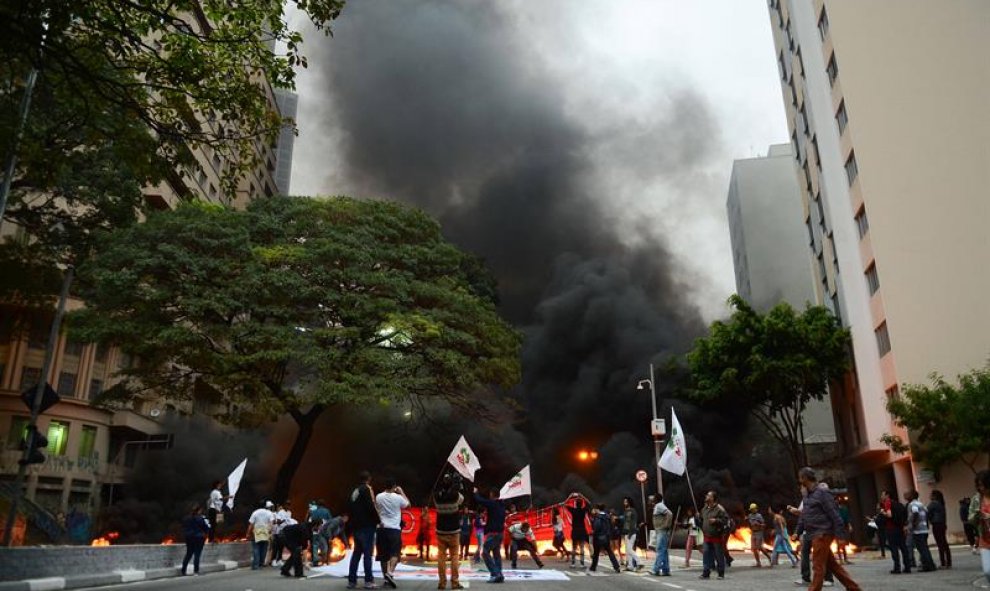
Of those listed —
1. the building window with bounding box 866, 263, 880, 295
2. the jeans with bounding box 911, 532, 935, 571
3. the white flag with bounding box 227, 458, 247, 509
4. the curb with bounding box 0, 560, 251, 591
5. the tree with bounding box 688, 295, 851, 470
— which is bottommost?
the curb with bounding box 0, 560, 251, 591

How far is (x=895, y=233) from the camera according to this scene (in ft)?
87.8

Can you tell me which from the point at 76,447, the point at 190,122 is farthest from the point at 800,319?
the point at 76,447

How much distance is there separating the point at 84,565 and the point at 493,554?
6547 mm

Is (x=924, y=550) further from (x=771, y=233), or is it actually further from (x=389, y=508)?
(x=771, y=233)

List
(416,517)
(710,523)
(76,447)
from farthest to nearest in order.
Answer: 1. (76,447)
2. (416,517)
3. (710,523)

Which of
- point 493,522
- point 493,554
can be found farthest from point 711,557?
point 493,554

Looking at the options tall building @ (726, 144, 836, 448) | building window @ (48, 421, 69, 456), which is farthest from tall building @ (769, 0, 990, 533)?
building window @ (48, 421, 69, 456)

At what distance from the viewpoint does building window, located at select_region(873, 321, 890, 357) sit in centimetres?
2684

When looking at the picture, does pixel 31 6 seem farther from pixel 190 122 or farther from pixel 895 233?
pixel 895 233

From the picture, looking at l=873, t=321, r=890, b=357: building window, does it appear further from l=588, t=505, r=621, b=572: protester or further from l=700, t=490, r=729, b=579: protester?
l=588, t=505, r=621, b=572: protester

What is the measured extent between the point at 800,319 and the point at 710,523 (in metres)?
17.8

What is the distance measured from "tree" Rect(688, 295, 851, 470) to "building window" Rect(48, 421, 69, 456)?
A: 111ft

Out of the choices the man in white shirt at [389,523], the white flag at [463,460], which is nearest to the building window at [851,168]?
the white flag at [463,460]

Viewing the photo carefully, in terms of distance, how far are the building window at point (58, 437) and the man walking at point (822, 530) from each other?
135ft
